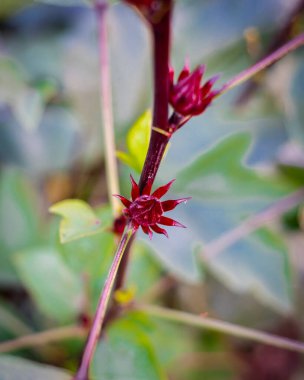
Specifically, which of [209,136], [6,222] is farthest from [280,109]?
[6,222]

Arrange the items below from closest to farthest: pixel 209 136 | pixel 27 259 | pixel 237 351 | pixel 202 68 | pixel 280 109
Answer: pixel 202 68 → pixel 27 259 → pixel 209 136 → pixel 280 109 → pixel 237 351

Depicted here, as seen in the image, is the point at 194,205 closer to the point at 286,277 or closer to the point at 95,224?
the point at 286,277

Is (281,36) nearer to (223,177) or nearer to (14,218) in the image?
(223,177)

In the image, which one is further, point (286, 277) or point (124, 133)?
point (124, 133)

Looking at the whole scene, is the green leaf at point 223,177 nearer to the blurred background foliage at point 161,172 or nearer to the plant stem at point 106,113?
the blurred background foliage at point 161,172

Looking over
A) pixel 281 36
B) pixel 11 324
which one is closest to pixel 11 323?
pixel 11 324

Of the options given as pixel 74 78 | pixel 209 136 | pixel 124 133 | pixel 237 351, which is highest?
pixel 74 78

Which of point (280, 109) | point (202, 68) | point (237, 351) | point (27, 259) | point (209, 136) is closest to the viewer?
point (202, 68)
